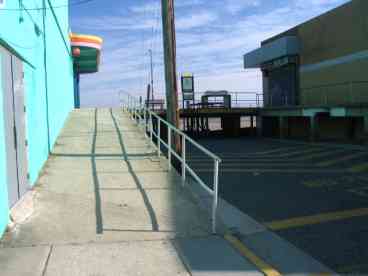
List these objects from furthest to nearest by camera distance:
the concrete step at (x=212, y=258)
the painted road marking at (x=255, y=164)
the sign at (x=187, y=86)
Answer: the sign at (x=187, y=86)
the painted road marking at (x=255, y=164)
the concrete step at (x=212, y=258)

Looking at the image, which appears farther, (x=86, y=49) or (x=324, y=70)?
(x=324, y=70)

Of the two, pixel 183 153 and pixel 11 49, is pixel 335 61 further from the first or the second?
pixel 11 49

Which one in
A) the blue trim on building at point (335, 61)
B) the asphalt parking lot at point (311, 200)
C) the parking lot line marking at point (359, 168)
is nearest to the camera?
the asphalt parking lot at point (311, 200)

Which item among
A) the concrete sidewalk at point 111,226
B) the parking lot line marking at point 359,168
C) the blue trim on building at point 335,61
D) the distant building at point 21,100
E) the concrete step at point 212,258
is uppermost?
the blue trim on building at point 335,61

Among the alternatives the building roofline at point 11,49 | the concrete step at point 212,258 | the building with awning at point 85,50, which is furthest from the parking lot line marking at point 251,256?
the building with awning at point 85,50

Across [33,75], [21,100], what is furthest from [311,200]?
[33,75]

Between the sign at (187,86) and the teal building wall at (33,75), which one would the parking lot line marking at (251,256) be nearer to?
the teal building wall at (33,75)

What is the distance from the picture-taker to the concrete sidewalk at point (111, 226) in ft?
16.6

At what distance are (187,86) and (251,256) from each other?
112 feet

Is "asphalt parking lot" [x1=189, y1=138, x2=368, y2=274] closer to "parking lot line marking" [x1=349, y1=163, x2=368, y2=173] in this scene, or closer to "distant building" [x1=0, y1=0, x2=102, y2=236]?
"parking lot line marking" [x1=349, y1=163, x2=368, y2=173]

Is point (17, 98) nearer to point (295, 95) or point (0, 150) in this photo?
point (0, 150)

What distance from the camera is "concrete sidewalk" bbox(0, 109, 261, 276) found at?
5070 mm

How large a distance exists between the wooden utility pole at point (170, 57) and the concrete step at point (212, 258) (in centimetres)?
591

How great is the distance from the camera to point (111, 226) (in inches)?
250
